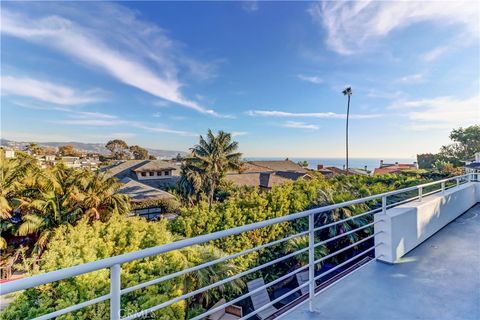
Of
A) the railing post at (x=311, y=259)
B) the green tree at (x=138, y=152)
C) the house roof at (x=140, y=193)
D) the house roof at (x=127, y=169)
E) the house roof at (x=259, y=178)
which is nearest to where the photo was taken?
the railing post at (x=311, y=259)

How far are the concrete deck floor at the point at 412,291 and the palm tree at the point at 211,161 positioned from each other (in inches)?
771

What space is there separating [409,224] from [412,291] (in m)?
1.34

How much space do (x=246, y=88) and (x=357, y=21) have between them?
16248mm

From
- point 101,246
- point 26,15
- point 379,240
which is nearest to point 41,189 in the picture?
point 26,15

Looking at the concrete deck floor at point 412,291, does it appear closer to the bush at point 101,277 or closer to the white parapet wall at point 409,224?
the white parapet wall at point 409,224

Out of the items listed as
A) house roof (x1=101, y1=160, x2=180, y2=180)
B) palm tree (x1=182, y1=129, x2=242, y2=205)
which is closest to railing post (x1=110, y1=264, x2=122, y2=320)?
palm tree (x1=182, y1=129, x2=242, y2=205)

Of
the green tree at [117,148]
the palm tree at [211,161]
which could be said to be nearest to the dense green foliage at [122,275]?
the palm tree at [211,161]

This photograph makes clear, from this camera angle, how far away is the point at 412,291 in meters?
2.65

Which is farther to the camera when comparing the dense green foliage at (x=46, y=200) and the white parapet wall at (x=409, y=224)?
the dense green foliage at (x=46, y=200)

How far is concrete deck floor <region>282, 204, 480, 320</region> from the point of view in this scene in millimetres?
2246

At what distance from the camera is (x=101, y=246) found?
6605 millimetres

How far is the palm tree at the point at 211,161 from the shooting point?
75.0 feet

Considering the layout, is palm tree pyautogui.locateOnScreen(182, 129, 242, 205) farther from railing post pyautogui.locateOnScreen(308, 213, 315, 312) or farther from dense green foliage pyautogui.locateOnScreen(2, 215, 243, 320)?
railing post pyautogui.locateOnScreen(308, 213, 315, 312)

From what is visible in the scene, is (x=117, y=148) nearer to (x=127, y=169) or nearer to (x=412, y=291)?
(x=127, y=169)
